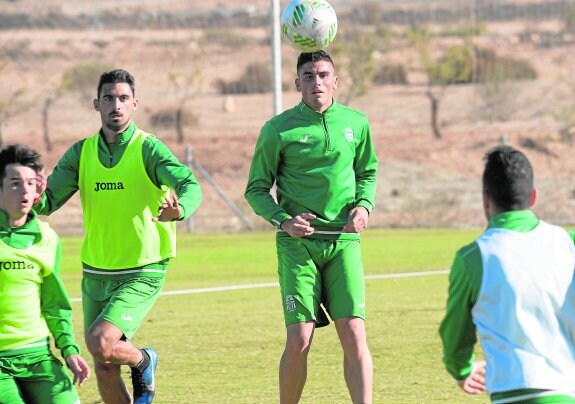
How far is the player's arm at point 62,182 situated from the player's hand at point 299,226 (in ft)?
4.83

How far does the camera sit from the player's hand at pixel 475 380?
5238 millimetres

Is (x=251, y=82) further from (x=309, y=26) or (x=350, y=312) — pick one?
(x=350, y=312)

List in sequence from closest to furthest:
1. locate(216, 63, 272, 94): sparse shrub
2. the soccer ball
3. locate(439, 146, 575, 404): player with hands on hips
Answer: locate(439, 146, 575, 404): player with hands on hips → the soccer ball → locate(216, 63, 272, 94): sparse shrub

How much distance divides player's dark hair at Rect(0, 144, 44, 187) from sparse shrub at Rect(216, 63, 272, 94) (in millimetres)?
36843

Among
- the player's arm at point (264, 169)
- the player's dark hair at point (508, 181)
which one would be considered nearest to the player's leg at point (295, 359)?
the player's arm at point (264, 169)

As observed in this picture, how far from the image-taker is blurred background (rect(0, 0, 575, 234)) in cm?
3225

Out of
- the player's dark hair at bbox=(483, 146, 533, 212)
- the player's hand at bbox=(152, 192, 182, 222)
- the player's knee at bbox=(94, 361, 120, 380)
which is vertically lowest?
the player's knee at bbox=(94, 361, 120, 380)

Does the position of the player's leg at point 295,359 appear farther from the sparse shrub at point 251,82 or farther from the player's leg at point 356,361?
the sparse shrub at point 251,82

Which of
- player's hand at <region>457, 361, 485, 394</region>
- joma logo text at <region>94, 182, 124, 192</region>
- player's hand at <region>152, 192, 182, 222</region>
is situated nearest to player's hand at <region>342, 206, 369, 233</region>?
player's hand at <region>152, 192, 182, 222</region>

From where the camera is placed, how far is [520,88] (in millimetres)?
40719

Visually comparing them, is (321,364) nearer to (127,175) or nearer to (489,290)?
(127,175)

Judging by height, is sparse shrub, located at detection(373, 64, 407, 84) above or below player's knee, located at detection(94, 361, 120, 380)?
below

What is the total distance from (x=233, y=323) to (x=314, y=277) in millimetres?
5579

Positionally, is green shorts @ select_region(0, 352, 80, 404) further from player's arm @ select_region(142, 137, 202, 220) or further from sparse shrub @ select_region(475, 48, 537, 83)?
sparse shrub @ select_region(475, 48, 537, 83)
